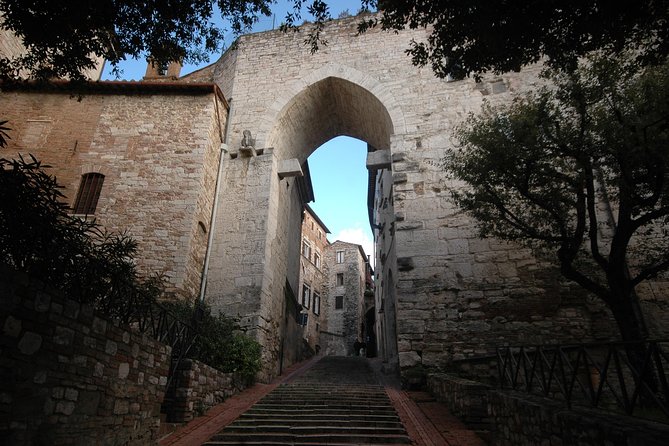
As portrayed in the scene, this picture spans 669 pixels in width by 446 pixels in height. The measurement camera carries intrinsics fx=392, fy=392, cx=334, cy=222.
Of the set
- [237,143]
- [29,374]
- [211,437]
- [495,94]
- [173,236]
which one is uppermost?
[495,94]

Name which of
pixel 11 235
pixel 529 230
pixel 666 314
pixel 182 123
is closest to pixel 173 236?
pixel 182 123

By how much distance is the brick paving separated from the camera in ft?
15.0

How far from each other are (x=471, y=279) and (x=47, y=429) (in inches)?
300

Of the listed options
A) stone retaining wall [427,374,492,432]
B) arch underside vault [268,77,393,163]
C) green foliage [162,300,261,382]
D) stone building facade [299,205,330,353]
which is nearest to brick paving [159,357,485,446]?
stone retaining wall [427,374,492,432]

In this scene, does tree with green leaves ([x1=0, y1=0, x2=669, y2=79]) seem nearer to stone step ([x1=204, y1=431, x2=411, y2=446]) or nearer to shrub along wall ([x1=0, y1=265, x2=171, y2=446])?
shrub along wall ([x1=0, y1=265, x2=171, y2=446])

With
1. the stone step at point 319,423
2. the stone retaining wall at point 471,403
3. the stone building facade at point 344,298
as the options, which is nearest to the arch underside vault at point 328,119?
the stone retaining wall at point 471,403

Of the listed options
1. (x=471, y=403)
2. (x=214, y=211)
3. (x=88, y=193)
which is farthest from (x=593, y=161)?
(x=88, y=193)

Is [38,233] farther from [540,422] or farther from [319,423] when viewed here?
[540,422]

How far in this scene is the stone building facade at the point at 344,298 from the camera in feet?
90.4

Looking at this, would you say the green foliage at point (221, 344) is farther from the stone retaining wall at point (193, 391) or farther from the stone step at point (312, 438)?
the stone step at point (312, 438)

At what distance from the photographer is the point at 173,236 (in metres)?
8.91

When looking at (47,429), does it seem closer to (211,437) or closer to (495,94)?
(211,437)

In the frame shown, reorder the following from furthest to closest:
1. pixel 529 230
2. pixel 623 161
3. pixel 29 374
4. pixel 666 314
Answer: pixel 666 314
pixel 529 230
pixel 623 161
pixel 29 374

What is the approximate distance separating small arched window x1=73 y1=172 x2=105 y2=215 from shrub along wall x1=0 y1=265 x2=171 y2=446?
6.69 m
